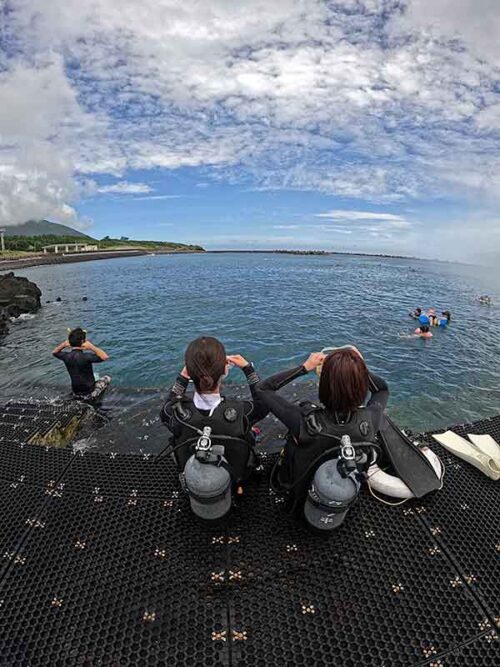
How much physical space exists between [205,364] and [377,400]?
1716 mm

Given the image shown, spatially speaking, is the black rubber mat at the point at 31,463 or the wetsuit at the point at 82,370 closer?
the black rubber mat at the point at 31,463

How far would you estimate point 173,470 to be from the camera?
4.15 metres

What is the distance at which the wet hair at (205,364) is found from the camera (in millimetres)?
2939

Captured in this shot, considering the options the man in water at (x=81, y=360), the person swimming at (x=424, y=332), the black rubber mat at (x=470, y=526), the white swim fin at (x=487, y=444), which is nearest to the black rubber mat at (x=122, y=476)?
the black rubber mat at (x=470, y=526)

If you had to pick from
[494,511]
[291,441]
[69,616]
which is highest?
[291,441]

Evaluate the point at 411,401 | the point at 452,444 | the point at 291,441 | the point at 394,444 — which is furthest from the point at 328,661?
the point at 411,401

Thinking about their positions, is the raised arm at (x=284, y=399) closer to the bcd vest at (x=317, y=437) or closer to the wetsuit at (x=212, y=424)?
the bcd vest at (x=317, y=437)

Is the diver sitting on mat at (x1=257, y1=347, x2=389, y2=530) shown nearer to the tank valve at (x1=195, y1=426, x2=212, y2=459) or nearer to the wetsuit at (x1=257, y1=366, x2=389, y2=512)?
the wetsuit at (x1=257, y1=366, x2=389, y2=512)

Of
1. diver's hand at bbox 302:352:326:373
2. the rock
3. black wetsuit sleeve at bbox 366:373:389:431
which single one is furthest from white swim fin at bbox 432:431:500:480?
the rock

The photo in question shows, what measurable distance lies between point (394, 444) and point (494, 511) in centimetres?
118

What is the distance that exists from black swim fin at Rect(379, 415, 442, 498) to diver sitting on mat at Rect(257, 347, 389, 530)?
1.05 m

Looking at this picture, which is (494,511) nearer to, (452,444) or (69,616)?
(452,444)

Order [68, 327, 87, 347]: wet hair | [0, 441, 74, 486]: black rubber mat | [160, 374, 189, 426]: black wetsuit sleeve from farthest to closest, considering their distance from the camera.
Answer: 1. [68, 327, 87, 347]: wet hair
2. [0, 441, 74, 486]: black rubber mat
3. [160, 374, 189, 426]: black wetsuit sleeve

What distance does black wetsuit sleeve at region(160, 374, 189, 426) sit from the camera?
305 centimetres
